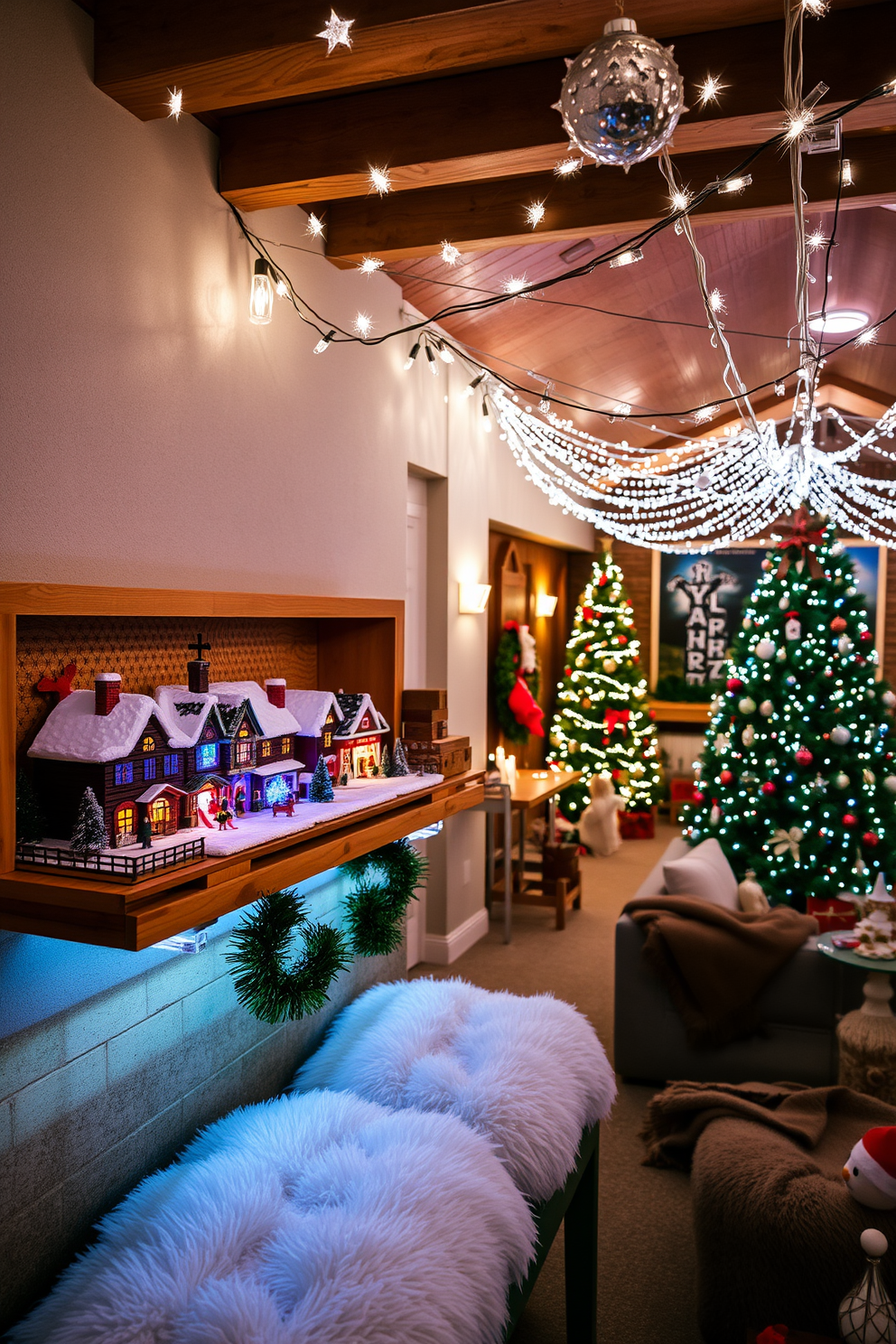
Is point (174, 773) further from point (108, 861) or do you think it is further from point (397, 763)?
point (397, 763)

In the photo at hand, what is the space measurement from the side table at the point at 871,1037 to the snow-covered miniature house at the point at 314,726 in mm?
1921

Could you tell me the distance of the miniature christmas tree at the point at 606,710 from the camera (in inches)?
293

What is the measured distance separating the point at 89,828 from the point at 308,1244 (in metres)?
0.69

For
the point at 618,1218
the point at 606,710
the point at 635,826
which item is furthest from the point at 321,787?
the point at 635,826

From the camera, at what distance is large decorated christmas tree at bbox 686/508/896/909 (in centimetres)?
445

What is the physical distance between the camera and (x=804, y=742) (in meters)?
4.60

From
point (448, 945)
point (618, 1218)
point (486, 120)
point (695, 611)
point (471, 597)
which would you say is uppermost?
point (486, 120)

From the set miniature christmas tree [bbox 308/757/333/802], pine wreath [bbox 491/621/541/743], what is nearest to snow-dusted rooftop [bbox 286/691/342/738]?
miniature christmas tree [bbox 308/757/333/802]

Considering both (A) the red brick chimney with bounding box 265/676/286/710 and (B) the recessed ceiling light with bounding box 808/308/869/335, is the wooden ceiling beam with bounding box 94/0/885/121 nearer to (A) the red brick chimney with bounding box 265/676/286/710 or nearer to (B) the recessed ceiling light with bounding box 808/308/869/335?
(A) the red brick chimney with bounding box 265/676/286/710

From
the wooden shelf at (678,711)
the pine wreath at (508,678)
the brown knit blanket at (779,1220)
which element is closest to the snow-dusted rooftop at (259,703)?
the brown knit blanket at (779,1220)

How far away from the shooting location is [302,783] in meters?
2.11

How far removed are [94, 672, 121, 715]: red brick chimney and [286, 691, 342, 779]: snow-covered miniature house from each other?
627 millimetres

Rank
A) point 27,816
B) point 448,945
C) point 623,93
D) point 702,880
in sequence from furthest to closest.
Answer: point 448,945 < point 702,880 < point 27,816 < point 623,93

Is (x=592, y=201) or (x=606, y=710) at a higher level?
(x=592, y=201)
